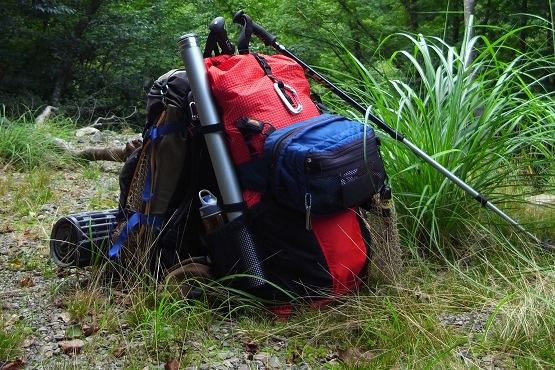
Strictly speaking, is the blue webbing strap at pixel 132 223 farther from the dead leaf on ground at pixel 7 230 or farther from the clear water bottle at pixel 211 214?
the dead leaf on ground at pixel 7 230

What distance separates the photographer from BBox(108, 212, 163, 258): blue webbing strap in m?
2.97

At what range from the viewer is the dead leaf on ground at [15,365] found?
2.27 meters

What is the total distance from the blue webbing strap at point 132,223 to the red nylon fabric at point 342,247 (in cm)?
72

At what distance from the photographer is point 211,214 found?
9.09ft

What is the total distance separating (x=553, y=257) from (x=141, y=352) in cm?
187

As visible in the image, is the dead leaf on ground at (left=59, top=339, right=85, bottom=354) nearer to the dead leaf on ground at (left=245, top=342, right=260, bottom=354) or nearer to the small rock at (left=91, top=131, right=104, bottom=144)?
the dead leaf on ground at (left=245, top=342, right=260, bottom=354)

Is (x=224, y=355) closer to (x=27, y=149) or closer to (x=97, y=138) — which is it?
(x=27, y=149)

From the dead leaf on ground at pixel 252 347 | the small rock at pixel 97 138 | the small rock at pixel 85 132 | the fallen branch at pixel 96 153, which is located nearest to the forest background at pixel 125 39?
the small rock at pixel 85 132

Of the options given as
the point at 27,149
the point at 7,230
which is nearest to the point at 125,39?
the point at 27,149

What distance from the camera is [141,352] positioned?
→ 2.39 m

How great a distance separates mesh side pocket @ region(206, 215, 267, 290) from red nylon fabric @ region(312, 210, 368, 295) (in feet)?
0.87

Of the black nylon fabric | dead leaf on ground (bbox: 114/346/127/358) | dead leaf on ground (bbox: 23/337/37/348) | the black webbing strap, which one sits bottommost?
dead leaf on ground (bbox: 114/346/127/358)

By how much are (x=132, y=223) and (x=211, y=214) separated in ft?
1.47

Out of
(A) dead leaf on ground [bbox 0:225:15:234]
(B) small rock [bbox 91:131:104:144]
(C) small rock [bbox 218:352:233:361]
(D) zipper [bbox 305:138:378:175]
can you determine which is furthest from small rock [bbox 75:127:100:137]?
(C) small rock [bbox 218:352:233:361]
